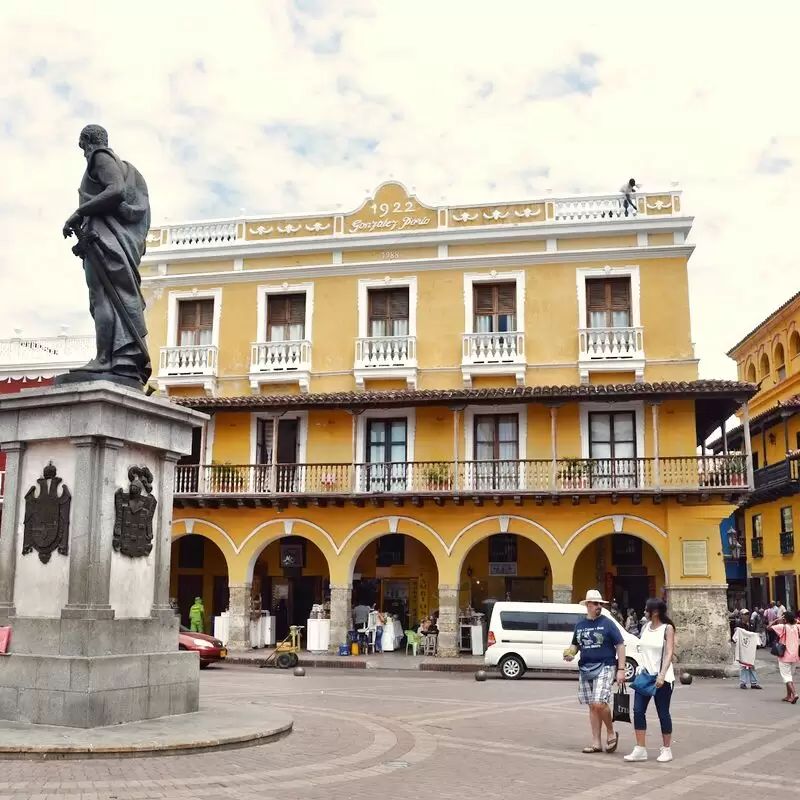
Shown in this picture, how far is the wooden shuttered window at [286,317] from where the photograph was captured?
3052cm

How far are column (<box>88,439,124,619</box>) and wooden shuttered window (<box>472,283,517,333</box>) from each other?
19.4 m

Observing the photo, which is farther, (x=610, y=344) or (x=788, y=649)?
(x=610, y=344)

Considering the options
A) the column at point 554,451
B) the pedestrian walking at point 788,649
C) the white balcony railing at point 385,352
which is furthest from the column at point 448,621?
the pedestrian walking at point 788,649

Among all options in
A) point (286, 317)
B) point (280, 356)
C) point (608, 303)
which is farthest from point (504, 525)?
point (286, 317)

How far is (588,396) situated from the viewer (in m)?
26.2

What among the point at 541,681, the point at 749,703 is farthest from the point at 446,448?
the point at 749,703

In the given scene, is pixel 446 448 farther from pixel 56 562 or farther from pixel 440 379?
pixel 56 562

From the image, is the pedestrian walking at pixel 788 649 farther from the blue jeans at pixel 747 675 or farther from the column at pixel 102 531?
the column at pixel 102 531

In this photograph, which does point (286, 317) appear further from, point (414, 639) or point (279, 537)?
point (414, 639)

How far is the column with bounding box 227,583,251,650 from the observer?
2822cm

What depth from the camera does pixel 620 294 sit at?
28641mm

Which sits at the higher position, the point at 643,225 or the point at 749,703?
the point at 643,225

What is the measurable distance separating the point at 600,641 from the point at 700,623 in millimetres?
17199

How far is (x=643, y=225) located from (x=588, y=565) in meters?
10.5
